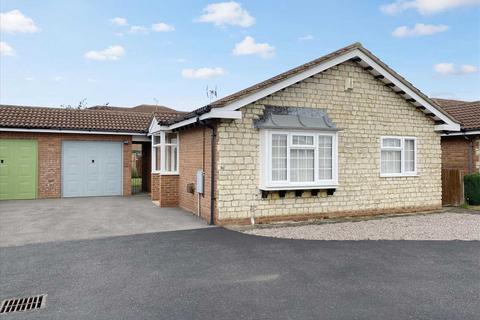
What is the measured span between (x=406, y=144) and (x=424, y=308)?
8.46 meters

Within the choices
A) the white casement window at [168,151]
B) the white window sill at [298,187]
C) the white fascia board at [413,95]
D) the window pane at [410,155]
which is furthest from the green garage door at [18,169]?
the window pane at [410,155]

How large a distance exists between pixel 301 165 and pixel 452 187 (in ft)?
24.2

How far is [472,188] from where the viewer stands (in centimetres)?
1296

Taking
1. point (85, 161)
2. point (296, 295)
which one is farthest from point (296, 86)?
point (85, 161)

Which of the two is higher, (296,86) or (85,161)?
(296,86)

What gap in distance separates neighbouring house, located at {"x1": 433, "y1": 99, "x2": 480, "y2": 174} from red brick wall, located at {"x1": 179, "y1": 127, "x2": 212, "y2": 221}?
381 inches

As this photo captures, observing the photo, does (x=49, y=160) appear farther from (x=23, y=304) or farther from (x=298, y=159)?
(x=23, y=304)

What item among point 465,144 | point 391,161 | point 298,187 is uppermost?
point 465,144

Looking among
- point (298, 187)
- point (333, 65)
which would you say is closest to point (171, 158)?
point (298, 187)

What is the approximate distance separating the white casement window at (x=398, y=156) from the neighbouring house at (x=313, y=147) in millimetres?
33

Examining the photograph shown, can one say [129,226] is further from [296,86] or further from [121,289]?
[296,86]

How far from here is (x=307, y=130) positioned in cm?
961

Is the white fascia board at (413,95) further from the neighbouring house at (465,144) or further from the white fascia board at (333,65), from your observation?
the neighbouring house at (465,144)

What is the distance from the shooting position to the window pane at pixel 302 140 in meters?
9.51
